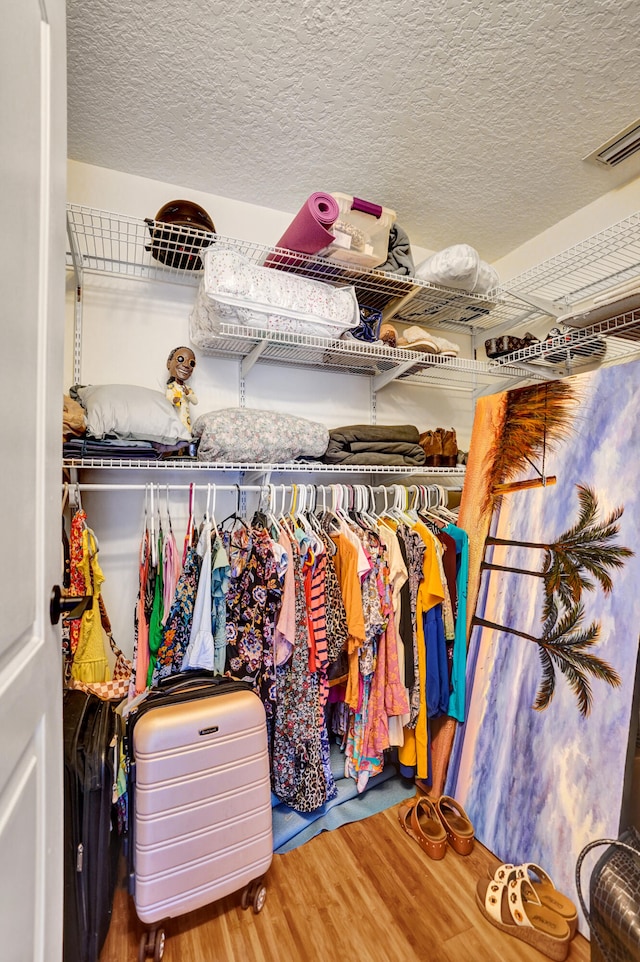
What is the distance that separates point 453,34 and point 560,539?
1.57 meters

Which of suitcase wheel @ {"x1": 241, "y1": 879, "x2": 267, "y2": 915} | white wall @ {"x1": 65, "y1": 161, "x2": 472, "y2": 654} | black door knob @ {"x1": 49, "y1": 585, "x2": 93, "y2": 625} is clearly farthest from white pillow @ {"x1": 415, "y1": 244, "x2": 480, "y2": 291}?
suitcase wheel @ {"x1": 241, "y1": 879, "x2": 267, "y2": 915}

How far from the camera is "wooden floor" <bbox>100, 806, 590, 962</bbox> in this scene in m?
1.18

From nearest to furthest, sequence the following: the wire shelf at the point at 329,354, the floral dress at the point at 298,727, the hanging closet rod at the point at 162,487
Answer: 1. the hanging closet rod at the point at 162,487
2. the floral dress at the point at 298,727
3. the wire shelf at the point at 329,354

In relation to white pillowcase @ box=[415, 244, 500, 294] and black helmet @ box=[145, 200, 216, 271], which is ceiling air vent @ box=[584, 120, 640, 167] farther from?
black helmet @ box=[145, 200, 216, 271]

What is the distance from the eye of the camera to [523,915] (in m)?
1.23

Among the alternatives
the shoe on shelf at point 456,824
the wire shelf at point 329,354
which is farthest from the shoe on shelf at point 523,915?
the wire shelf at point 329,354

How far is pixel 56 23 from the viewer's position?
2.31 feet

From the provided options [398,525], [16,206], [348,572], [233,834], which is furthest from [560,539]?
[16,206]

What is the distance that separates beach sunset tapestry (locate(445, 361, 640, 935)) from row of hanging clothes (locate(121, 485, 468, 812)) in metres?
0.14

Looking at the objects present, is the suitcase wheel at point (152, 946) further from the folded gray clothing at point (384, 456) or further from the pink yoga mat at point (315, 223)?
the pink yoga mat at point (315, 223)

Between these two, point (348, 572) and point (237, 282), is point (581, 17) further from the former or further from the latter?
point (348, 572)

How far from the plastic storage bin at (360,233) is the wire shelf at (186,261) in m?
0.04

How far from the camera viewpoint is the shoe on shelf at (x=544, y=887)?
1220 millimetres

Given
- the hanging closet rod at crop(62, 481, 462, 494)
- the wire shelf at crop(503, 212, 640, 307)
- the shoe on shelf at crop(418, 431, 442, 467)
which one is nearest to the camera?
the hanging closet rod at crop(62, 481, 462, 494)
